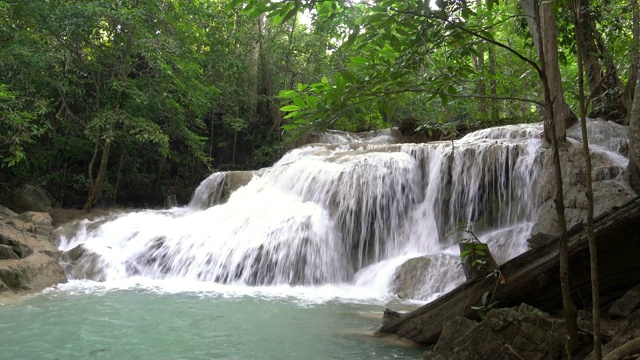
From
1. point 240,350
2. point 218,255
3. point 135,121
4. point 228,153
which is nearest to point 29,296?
point 218,255

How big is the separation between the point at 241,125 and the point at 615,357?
1551 cm

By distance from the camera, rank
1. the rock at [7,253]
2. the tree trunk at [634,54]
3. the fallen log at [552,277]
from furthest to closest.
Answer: the rock at [7,253] → the tree trunk at [634,54] → the fallen log at [552,277]

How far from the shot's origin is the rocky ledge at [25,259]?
22.8 ft

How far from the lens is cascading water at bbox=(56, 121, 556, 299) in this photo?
8211 millimetres

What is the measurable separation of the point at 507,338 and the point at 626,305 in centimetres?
75

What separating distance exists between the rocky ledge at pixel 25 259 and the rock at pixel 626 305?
7.20 metres

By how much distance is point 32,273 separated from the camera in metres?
7.34

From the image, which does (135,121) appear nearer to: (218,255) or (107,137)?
(107,137)

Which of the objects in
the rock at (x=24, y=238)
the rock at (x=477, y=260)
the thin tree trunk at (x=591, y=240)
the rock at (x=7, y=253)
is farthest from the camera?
the rock at (x=24, y=238)

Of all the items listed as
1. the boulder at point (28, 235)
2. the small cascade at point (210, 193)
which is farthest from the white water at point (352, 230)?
the small cascade at point (210, 193)

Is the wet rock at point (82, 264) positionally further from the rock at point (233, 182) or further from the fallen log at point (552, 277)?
the fallen log at point (552, 277)

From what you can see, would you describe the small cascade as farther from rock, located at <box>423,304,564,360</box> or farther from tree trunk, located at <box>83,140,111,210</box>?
rock, located at <box>423,304,564,360</box>

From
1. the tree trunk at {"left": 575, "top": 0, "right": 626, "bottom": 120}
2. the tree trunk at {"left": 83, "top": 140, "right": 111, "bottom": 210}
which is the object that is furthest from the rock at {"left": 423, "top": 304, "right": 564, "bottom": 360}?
the tree trunk at {"left": 83, "top": 140, "right": 111, "bottom": 210}

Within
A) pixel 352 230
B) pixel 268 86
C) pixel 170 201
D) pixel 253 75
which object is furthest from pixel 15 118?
pixel 268 86
